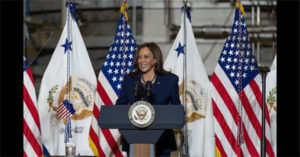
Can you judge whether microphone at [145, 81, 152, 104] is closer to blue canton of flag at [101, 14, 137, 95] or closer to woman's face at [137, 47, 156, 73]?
woman's face at [137, 47, 156, 73]

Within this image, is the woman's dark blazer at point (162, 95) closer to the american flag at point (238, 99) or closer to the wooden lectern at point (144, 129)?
the wooden lectern at point (144, 129)

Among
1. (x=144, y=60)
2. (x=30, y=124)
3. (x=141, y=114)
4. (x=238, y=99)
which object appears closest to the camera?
(x=141, y=114)

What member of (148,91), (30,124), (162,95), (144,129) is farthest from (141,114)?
(30,124)

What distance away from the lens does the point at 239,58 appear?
7.72m

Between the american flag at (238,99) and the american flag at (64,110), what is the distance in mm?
1618

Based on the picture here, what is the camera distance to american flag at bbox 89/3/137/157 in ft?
25.1

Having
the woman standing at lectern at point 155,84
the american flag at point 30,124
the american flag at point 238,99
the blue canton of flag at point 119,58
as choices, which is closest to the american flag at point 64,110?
the american flag at point 30,124

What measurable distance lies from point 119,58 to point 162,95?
2.43 meters

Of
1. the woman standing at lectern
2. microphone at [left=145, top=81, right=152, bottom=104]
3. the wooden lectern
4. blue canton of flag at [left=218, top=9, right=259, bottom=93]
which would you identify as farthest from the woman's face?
blue canton of flag at [left=218, top=9, right=259, bottom=93]

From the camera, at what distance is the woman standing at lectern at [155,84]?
209 inches

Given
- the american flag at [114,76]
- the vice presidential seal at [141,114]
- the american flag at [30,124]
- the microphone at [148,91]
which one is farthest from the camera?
the american flag at [114,76]

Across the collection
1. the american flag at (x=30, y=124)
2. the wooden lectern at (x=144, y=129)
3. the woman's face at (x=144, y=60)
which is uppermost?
the woman's face at (x=144, y=60)

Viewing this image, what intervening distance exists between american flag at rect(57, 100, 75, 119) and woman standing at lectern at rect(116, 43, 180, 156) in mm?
2305

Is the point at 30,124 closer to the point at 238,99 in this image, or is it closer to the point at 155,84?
the point at 238,99
